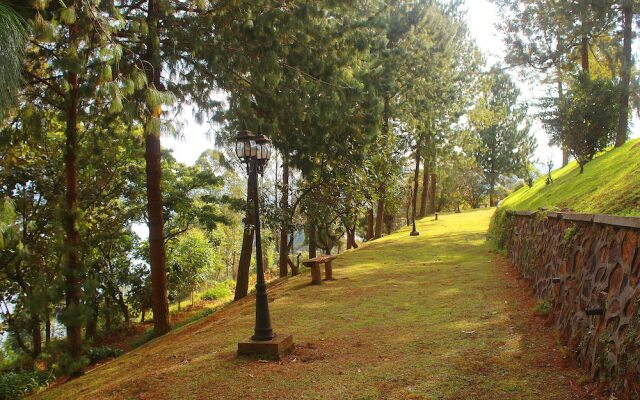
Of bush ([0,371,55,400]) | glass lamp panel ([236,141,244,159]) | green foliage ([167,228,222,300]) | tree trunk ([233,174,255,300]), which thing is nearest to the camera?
glass lamp panel ([236,141,244,159])

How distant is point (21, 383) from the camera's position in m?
9.91

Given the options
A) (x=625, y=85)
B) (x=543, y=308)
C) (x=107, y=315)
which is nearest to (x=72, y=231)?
(x=543, y=308)

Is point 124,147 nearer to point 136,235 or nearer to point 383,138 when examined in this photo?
point 136,235

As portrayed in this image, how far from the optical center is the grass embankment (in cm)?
462

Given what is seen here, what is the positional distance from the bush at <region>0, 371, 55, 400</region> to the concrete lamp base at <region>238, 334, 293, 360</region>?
6.06 meters

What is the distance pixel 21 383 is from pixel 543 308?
10102 millimetres

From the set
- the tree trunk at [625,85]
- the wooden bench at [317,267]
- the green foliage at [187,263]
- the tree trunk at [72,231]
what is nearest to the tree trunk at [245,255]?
the wooden bench at [317,267]

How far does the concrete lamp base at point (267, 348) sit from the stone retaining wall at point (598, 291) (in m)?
3.22

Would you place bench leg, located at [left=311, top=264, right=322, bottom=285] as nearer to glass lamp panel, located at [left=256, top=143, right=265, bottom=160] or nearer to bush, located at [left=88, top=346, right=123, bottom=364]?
glass lamp panel, located at [left=256, top=143, right=265, bottom=160]

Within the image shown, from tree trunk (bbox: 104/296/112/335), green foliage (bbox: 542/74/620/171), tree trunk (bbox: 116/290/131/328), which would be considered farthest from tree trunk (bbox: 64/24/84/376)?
green foliage (bbox: 542/74/620/171)

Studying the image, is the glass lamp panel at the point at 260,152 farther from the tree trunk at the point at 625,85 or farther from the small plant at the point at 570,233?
the tree trunk at the point at 625,85

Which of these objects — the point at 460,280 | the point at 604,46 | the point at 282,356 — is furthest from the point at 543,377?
the point at 604,46

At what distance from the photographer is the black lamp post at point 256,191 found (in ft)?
20.2

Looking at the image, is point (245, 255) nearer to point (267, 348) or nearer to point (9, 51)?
point (267, 348)
